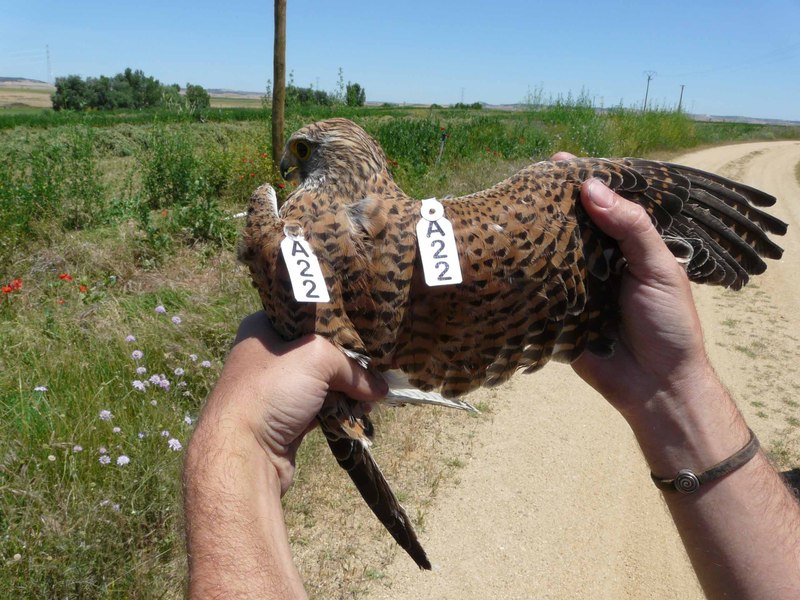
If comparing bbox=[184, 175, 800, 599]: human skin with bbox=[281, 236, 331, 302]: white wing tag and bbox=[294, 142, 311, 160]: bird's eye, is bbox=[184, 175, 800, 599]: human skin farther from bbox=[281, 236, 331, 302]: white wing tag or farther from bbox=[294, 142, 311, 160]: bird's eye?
bbox=[294, 142, 311, 160]: bird's eye

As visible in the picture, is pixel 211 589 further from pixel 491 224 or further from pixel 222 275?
pixel 222 275

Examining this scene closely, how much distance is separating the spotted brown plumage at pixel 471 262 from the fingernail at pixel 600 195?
0.30 feet

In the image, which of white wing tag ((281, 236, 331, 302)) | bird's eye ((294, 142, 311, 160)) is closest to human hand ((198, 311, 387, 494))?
white wing tag ((281, 236, 331, 302))

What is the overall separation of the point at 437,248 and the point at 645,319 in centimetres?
89

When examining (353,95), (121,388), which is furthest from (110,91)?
(121,388)

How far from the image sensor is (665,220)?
2227mm

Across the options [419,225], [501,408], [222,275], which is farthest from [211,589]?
[222,275]

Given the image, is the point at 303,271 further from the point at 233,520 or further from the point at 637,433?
the point at 637,433

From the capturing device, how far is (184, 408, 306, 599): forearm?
1.45m

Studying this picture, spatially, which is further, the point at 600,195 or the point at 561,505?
the point at 561,505

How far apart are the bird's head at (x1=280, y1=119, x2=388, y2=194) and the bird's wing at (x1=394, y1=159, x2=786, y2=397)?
0.44 m

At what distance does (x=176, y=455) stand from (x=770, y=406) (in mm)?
4942

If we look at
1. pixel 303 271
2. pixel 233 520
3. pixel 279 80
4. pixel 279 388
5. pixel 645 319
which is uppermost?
pixel 279 80

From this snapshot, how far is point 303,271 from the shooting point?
6.17 ft
